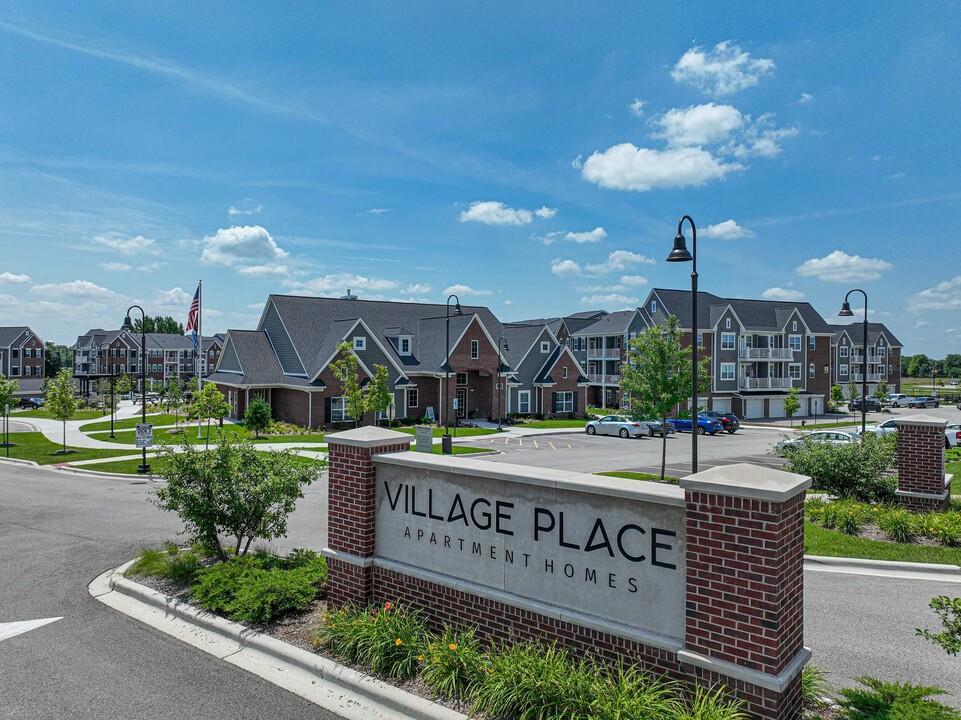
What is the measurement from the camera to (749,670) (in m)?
4.94

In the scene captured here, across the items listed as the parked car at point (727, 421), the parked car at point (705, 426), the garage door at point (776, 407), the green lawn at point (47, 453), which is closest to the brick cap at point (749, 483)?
the green lawn at point (47, 453)

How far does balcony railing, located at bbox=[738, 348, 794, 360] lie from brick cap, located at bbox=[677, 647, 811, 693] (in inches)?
2348

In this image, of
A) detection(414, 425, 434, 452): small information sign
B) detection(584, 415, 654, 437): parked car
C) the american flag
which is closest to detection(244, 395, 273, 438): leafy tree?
the american flag

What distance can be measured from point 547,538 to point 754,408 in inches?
2362

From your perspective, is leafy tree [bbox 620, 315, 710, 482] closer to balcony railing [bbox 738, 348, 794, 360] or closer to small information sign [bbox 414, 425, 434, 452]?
small information sign [bbox 414, 425, 434, 452]

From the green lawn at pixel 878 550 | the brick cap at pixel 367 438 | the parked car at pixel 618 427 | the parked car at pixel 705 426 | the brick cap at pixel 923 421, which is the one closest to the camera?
the brick cap at pixel 367 438

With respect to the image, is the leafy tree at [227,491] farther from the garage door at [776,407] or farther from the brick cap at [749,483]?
the garage door at [776,407]

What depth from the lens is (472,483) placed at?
278 inches

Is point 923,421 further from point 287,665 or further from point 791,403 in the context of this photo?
point 791,403

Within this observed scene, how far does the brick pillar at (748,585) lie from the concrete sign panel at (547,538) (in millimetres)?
226

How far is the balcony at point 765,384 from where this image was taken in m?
60.1

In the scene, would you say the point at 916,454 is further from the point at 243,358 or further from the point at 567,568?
the point at 243,358

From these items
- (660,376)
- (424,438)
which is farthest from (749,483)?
(424,438)

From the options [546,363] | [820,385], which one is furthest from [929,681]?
[820,385]
